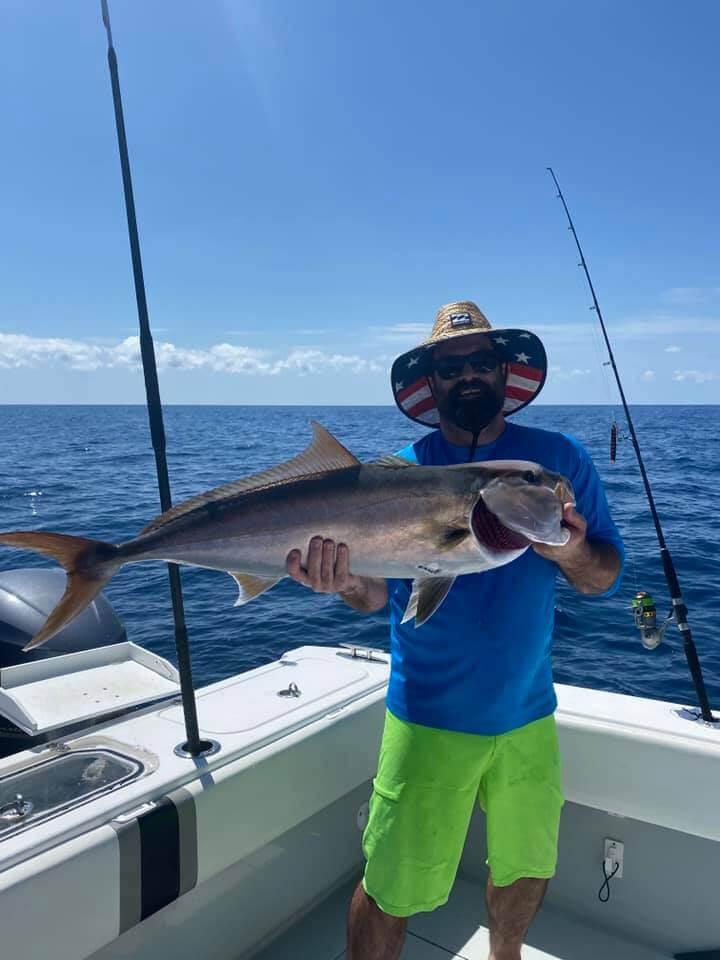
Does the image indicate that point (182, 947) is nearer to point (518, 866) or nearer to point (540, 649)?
point (518, 866)

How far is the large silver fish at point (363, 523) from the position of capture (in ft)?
8.46

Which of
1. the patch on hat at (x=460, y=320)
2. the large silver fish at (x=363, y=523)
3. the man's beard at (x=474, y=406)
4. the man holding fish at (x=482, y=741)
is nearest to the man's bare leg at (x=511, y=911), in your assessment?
the man holding fish at (x=482, y=741)

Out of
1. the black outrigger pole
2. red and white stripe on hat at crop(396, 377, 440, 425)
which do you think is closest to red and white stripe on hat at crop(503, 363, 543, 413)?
red and white stripe on hat at crop(396, 377, 440, 425)

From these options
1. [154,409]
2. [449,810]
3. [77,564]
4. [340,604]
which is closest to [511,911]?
[449,810]

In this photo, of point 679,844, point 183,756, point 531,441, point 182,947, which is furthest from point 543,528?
point 182,947

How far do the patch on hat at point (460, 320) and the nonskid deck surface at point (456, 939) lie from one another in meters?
3.40

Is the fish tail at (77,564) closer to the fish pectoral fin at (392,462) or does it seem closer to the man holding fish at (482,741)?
the man holding fish at (482,741)

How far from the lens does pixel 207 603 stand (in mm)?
12008

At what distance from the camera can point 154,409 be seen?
3.53m

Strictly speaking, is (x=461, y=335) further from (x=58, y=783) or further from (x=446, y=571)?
(x=58, y=783)

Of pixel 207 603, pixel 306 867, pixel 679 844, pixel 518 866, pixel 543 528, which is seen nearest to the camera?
pixel 543 528

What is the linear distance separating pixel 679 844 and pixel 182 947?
2.60m

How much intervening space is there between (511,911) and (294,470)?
7.10 ft

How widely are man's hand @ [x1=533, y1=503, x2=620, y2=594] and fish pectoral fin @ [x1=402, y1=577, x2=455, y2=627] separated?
0.40 metres
